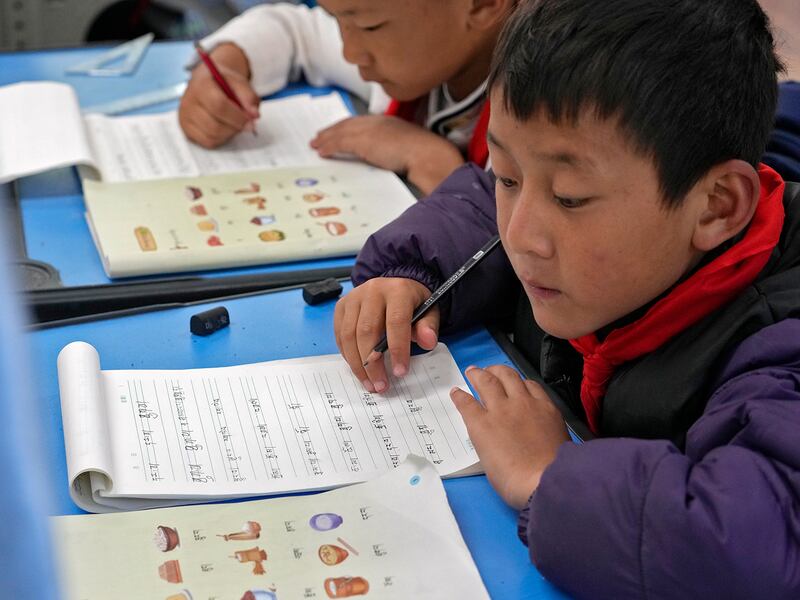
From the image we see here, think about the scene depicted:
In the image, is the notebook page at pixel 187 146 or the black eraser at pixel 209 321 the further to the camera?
the notebook page at pixel 187 146

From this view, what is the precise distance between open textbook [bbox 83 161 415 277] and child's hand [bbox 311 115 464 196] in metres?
0.02

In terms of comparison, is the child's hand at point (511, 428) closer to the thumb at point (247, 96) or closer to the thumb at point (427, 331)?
the thumb at point (427, 331)

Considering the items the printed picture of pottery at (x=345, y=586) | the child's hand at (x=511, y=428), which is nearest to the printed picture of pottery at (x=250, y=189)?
the child's hand at (x=511, y=428)

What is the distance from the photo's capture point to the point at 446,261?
1.07m

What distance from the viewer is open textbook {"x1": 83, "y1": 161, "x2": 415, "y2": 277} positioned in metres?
1.16

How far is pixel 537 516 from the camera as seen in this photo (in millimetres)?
716

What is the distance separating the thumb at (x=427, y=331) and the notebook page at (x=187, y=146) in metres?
0.49

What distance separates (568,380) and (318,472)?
285 mm

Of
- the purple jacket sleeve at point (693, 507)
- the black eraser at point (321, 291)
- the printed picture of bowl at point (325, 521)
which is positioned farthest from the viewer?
the black eraser at point (321, 291)

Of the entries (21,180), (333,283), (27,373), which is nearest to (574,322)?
(333,283)

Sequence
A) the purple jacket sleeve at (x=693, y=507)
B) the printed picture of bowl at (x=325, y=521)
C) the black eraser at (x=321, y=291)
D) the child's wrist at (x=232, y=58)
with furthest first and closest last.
→ the child's wrist at (x=232, y=58)
the black eraser at (x=321, y=291)
the printed picture of bowl at (x=325, y=521)
the purple jacket sleeve at (x=693, y=507)

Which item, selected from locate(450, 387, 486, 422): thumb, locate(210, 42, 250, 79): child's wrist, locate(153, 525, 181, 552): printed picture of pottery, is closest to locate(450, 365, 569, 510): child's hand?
locate(450, 387, 486, 422): thumb

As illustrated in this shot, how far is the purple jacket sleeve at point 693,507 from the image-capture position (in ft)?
2.13

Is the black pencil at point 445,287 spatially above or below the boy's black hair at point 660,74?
below
